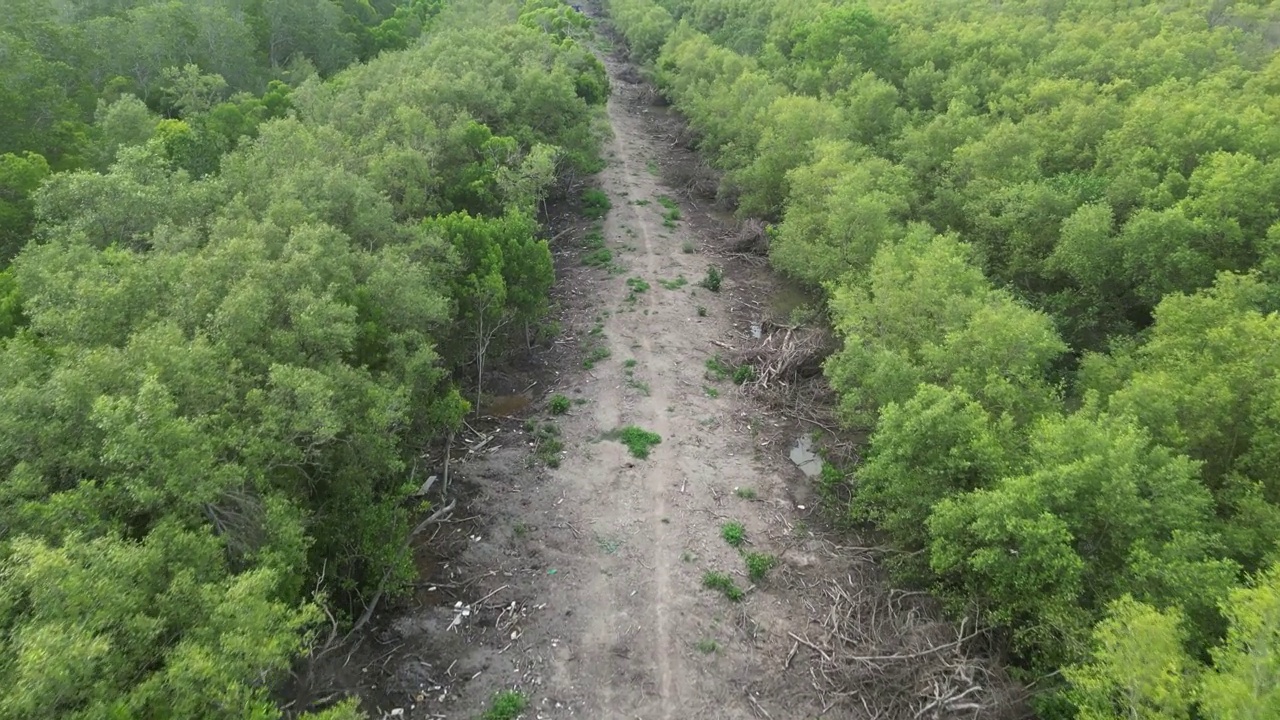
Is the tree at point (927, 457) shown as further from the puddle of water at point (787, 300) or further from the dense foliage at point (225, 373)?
the puddle of water at point (787, 300)

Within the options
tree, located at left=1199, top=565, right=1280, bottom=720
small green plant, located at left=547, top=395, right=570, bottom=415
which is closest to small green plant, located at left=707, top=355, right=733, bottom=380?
small green plant, located at left=547, top=395, right=570, bottom=415

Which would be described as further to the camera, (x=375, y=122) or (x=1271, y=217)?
(x=375, y=122)

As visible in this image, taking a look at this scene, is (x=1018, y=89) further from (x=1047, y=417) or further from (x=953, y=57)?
(x=1047, y=417)

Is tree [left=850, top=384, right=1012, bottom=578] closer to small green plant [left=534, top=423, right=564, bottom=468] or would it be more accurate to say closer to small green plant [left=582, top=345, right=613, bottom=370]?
small green plant [left=534, top=423, right=564, bottom=468]

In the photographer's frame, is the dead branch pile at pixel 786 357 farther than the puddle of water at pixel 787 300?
No

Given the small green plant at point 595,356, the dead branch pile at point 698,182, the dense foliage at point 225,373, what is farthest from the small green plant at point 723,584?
the dead branch pile at point 698,182

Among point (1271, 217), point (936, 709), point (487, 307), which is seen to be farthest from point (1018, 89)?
point (936, 709)

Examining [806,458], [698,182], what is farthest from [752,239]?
[806,458]
